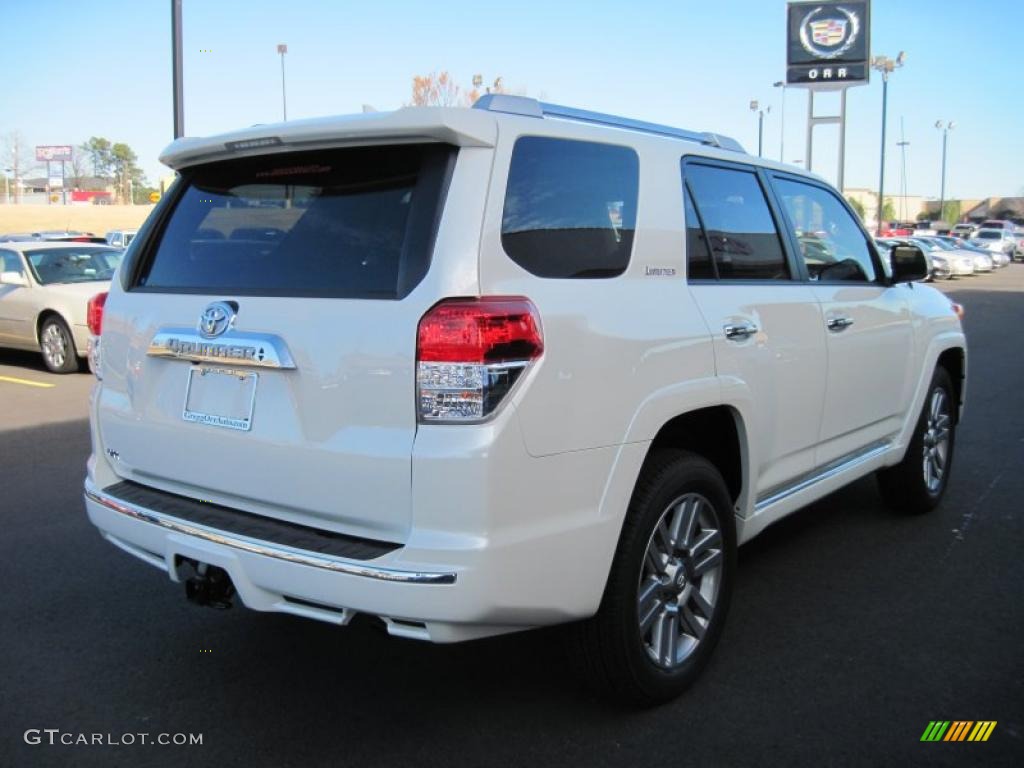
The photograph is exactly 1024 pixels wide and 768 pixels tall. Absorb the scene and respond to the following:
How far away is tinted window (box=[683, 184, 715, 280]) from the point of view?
350 centimetres

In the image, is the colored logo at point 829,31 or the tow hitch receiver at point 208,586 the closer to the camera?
the tow hitch receiver at point 208,586

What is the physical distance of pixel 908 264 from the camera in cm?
505

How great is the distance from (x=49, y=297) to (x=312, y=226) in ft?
33.3

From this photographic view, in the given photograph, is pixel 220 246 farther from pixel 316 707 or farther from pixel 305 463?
pixel 316 707

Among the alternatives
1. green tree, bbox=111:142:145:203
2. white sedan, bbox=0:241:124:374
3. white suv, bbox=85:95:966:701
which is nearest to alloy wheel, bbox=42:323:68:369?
white sedan, bbox=0:241:124:374

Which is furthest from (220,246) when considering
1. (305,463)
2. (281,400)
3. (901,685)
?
(901,685)

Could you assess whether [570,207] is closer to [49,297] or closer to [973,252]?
[49,297]

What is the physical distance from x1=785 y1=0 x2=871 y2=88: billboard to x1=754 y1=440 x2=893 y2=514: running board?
3465cm

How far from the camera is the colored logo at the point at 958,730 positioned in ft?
10.3

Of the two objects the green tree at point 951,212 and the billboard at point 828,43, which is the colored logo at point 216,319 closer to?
the billboard at point 828,43

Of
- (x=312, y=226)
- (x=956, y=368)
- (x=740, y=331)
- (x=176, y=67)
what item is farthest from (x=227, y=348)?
(x=176, y=67)

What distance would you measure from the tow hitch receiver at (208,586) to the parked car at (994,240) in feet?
162

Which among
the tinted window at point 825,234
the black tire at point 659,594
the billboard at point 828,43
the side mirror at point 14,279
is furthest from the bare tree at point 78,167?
the black tire at point 659,594

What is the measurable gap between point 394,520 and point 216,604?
2.88ft
